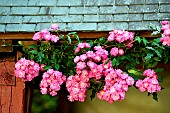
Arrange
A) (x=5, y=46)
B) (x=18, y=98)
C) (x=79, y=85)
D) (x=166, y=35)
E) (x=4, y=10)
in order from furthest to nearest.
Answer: (x=4, y=10) < (x=18, y=98) < (x=5, y=46) < (x=79, y=85) < (x=166, y=35)

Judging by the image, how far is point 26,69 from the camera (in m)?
4.04

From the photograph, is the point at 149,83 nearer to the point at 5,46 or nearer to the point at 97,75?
the point at 97,75

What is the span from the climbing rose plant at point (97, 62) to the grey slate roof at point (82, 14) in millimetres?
151

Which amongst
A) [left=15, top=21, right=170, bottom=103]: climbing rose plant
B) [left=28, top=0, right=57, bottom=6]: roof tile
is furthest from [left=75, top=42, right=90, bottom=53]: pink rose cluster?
[left=28, top=0, right=57, bottom=6]: roof tile

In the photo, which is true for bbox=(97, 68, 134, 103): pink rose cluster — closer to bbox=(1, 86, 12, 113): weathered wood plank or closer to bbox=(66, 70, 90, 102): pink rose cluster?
bbox=(66, 70, 90, 102): pink rose cluster

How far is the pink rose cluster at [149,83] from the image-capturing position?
3.88 meters

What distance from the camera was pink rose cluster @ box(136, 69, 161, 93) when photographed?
12.7 feet

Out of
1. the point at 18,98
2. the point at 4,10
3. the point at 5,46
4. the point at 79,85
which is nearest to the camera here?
the point at 79,85

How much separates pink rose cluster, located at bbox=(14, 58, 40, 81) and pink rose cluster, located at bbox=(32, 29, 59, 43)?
267 millimetres

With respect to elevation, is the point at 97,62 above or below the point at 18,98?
above

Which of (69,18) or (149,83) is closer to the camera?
(149,83)

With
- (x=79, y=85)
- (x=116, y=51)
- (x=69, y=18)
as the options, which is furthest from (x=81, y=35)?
(x=79, y=85)

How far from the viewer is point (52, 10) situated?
4375mm

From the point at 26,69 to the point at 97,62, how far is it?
0.72 metres
